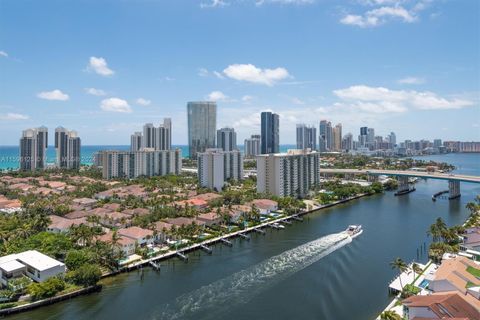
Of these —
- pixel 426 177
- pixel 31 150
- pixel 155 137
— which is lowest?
pixel 426 177

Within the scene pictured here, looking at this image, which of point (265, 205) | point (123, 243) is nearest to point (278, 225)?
point (265, 205)

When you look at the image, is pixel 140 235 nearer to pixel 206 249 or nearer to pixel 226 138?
pixel 206 249

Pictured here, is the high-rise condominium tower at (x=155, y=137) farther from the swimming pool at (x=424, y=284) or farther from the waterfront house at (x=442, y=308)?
the waterfront house at (x=442, y=308)

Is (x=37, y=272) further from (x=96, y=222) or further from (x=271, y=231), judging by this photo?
(x=271, y=231)

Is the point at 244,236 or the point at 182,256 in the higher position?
the point at 244,236

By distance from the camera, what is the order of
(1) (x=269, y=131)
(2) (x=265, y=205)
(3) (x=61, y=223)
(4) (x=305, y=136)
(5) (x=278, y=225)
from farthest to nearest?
(4) (x=305, y=136) → (1) (x=269, y=131) → (2) (x=265, y=205) → (5) (x=278, y=225) → (3) (x=61, y=223)

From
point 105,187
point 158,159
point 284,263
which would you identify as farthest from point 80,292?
point 158,159

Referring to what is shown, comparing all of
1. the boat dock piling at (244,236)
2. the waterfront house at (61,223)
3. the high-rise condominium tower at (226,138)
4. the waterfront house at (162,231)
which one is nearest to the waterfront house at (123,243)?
the waterfront house at (162,231)

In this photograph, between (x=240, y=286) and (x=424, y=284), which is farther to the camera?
(x=240, y=286)
